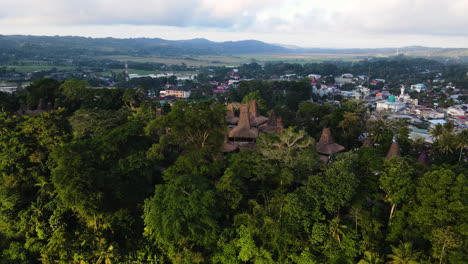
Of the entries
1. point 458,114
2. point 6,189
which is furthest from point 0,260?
point 458,114

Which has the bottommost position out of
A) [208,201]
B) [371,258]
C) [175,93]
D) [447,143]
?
[175,93]

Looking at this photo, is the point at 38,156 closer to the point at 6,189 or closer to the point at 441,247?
the point at 6,189

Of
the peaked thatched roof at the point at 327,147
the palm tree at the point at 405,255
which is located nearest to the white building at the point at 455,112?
the peaked thatched roof at the point at 327,147

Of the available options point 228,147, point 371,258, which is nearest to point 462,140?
point 371,258

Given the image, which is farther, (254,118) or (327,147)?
(254,118)

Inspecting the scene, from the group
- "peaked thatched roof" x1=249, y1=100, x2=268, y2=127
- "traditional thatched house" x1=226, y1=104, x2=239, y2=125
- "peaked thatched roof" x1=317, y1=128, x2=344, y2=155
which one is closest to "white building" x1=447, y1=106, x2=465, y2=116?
"peaked thatched roof" x1=249, y1=100, x2=268, y2=127

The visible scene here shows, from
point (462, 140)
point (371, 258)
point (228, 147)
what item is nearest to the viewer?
point (371, 258)

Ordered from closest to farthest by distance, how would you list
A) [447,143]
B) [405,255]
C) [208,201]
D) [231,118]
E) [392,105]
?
[405,255] < [208,201] < [447,143] < [231,118] < [392,105]

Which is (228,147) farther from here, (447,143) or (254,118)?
(447,143)

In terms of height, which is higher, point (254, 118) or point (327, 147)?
point (254, 118)
